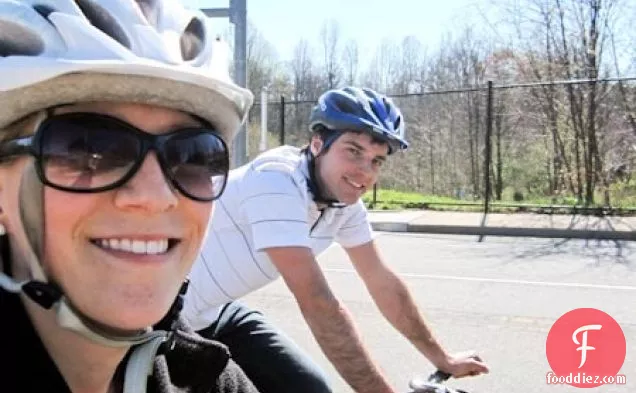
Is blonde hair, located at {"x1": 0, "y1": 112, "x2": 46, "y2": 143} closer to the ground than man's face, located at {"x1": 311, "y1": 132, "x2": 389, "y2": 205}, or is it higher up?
higher up

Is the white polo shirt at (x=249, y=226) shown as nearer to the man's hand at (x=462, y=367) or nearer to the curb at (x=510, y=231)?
the man's hand at (x=462, y=367)

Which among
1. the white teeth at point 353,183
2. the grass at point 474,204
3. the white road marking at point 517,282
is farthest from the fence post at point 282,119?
the white teeth at point 353,183

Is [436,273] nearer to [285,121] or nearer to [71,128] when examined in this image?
[71,128]

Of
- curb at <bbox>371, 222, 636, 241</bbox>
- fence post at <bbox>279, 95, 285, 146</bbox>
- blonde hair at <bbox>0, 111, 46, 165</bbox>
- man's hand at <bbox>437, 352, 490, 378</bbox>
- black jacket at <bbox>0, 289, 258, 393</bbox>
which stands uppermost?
fence post at <bbox>279, 95, 285, 146</bbox>

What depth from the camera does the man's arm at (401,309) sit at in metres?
2.44

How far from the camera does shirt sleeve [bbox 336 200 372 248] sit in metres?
2.86

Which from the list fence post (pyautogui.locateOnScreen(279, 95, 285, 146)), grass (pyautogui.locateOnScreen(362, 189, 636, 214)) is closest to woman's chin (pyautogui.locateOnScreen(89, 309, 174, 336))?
grass (pyautogui.locateOnScreen(362, 189, 636, 214))

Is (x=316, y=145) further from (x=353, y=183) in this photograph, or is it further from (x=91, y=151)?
(x=91, y=151)

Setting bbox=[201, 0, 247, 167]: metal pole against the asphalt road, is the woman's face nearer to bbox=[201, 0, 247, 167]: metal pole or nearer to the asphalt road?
the asphalt road

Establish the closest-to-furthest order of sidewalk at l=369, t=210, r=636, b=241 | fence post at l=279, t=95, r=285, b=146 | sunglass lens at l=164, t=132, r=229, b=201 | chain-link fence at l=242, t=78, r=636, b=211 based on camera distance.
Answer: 1. sunglass lens at l=164, t=132, r=229, b=201
2. sidewalk at l=369, t=210, r=636, b=241
3. chain-link fence at l=242, t=78, r=636, b=211
4. fence post at l=279, t=95, r=285, b=146

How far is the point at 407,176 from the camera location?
20.6 m

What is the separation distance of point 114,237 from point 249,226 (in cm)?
125

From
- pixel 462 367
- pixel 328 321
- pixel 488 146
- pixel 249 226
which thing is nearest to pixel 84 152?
pixel 328 321

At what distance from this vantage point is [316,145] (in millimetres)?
2783
